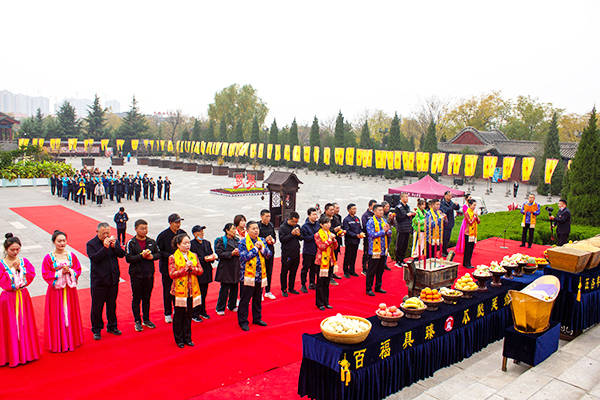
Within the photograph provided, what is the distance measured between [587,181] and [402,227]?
9695 millimetres

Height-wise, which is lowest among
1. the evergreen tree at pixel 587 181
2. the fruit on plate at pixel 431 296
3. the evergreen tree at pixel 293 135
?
the fruit on plate at pixel 431 296

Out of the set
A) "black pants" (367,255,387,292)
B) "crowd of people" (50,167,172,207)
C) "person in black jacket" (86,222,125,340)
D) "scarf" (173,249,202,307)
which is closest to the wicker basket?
"scarf" (173,249,202,307)

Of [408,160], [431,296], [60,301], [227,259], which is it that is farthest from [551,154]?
[60,301]

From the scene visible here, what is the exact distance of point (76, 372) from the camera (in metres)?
5.03

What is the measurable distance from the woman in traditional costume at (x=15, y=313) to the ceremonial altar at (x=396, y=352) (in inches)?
126

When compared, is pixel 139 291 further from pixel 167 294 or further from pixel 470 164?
pixel 470 164

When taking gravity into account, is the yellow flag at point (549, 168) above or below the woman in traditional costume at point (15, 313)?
above

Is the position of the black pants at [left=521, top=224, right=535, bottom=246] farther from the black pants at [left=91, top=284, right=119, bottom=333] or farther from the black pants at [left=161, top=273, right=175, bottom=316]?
the black pants at [left=91, top=284, right=119, bottom=333]

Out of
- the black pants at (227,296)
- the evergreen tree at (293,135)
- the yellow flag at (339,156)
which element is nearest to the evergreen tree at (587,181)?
the black pants at (227,296)

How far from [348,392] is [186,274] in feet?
8.08

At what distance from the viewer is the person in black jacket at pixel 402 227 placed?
33.1 feet

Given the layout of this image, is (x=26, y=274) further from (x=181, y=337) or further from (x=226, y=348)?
(x=226, y=348)

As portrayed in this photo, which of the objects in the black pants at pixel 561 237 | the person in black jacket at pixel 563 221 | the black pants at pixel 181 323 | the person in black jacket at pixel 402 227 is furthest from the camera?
the black pants at pixel 561 237

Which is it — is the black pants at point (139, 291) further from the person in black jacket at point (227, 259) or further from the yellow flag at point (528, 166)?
the yellow flag at point (528, 166)
